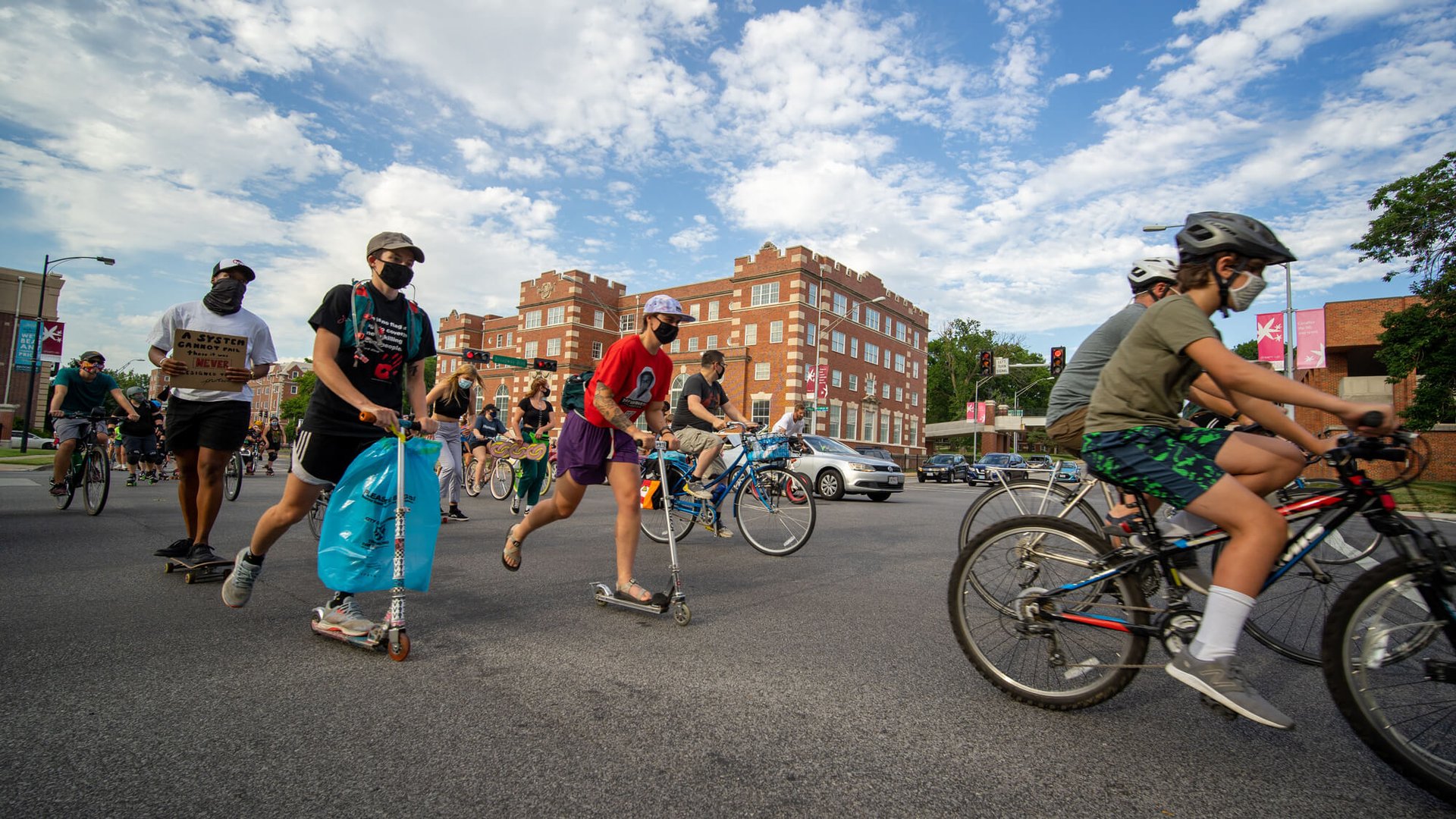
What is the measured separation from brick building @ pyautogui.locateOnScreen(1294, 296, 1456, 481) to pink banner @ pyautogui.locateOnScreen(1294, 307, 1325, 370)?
18.4 ft

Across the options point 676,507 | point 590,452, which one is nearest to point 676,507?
point 676,507

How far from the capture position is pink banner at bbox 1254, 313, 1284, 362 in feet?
71.5

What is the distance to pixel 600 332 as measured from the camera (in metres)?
Result: 58.2

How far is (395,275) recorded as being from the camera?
3.65 m

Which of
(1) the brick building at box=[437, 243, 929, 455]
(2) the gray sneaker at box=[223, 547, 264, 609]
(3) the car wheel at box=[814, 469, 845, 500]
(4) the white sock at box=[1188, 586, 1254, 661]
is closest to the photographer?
(4) the white sock at box=[1188, 586, 1254, 661]

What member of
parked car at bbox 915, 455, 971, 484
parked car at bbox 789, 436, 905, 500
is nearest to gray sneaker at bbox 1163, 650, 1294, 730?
parked car at bbox 789, 436, 905, 500

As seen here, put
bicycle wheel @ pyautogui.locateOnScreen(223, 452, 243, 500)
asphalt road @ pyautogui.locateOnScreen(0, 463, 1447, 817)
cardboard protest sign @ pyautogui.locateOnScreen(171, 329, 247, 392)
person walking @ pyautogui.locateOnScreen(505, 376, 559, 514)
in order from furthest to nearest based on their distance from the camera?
bicycle wheel @ pyautogui.locateOnScreen(223, 452, 243, 500), person walking @ pyautogui.locateOnScreen(505, 376, 559, 514), cardboard protest sign @ pyautogui.locateOnScreen(171, 329, 247, 392), asphalt road @ pyautogui.locateOnScreen(0, 463, 1447, 817)

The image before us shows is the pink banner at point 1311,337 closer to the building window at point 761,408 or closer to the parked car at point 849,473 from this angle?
the parked car at point 849,473

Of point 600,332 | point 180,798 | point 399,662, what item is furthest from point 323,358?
point 600,332

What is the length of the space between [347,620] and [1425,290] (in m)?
29.2

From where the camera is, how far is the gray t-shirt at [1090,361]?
3752mm

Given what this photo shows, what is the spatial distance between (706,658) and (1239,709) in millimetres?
1974

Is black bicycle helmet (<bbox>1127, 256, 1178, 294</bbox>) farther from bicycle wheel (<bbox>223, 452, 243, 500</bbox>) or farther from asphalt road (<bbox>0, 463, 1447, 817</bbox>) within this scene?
A: bicycle wheel (<bbox>223, 452, 243, 500</bbox>)

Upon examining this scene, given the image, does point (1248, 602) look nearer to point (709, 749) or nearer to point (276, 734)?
point (709, 749)
